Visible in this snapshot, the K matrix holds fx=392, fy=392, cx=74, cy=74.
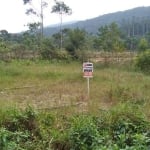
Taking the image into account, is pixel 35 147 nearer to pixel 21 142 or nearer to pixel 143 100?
pixel 21 142

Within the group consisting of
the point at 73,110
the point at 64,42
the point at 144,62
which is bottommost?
the point at 73,110

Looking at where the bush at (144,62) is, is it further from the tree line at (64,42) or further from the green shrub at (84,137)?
the green shrub at (84,137)

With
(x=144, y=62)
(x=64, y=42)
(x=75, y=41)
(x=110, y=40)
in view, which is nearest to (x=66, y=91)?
(x=144, y=62)

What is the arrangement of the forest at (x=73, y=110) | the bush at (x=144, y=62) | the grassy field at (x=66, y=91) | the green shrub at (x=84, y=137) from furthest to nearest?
the bush at (x=144, y=62), the grassy field at (x=66, y=91), the forest at (x=73, y=110), the green shrub at (x=84, y=137)

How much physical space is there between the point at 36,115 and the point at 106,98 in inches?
173

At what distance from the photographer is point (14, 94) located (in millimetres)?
11781

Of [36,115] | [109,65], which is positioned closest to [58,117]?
[36,115]

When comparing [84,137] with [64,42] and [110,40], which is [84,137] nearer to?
[64,42]

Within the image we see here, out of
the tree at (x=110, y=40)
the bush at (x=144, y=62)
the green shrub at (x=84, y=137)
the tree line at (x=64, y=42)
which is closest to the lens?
the green shrub at (x=84, y=137)

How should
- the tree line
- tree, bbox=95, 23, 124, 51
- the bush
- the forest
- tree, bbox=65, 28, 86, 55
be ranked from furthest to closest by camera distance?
1. tree, bbox=95, 23, 124, 51
2. tree, bbox=65, 28, 86, 55
3. the tree line
4. the bush
5. the forest

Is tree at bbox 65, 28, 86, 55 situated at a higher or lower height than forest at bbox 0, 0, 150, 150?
higher

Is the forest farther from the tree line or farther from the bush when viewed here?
the tree line

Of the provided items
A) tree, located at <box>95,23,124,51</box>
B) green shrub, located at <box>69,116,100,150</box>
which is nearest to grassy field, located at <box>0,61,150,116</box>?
green shrub, located at <box>69,116,100,150</box>

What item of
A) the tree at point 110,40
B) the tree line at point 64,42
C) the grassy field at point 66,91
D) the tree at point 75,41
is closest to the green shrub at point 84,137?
the grassy field at point 66,91
